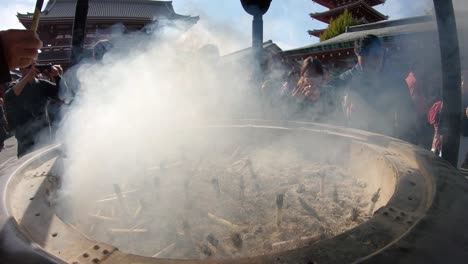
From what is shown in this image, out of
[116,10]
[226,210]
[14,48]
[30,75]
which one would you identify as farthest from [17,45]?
[116,10]

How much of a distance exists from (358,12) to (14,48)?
21.4 meters

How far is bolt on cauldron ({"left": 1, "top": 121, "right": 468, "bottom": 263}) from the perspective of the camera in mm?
920

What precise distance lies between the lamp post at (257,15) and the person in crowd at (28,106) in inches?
85.6

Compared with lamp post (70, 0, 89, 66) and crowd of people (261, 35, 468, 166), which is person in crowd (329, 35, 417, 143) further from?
lamp post (70, 0, 89, 66)

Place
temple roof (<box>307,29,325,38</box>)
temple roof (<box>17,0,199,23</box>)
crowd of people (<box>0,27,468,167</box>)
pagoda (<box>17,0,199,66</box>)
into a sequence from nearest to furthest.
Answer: crowd of people (<box>0,27,468,167</box>) → pagoda (<box>17,0,199,66</box>) → temple roof (<box>17,0,199,23</box>) → temple roof (<box>307,29,325,38</box>)

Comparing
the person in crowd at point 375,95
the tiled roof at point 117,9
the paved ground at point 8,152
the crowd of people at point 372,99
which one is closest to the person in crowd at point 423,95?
the crowd of people at point 372,99

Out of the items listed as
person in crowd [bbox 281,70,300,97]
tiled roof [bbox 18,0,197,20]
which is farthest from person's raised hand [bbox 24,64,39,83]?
tiled roof [bbox 18,0,197,20]

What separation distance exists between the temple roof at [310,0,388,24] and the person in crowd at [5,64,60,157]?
759 inches

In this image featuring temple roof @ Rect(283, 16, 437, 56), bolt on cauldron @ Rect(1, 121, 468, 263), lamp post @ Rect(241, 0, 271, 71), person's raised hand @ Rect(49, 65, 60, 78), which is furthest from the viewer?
temple roof @ Rect(283, 16, 437, 56)

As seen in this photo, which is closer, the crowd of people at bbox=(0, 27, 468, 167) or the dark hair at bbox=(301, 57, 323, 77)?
the crowd of people at bbox=(0, 27, 468, 167)

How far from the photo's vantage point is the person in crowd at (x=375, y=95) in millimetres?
2787

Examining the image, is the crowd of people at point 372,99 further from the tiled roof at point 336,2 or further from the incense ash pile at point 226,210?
the tiled roof at point 336,2

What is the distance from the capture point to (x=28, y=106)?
9.23 feet

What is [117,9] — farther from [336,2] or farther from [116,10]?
[336,2]
